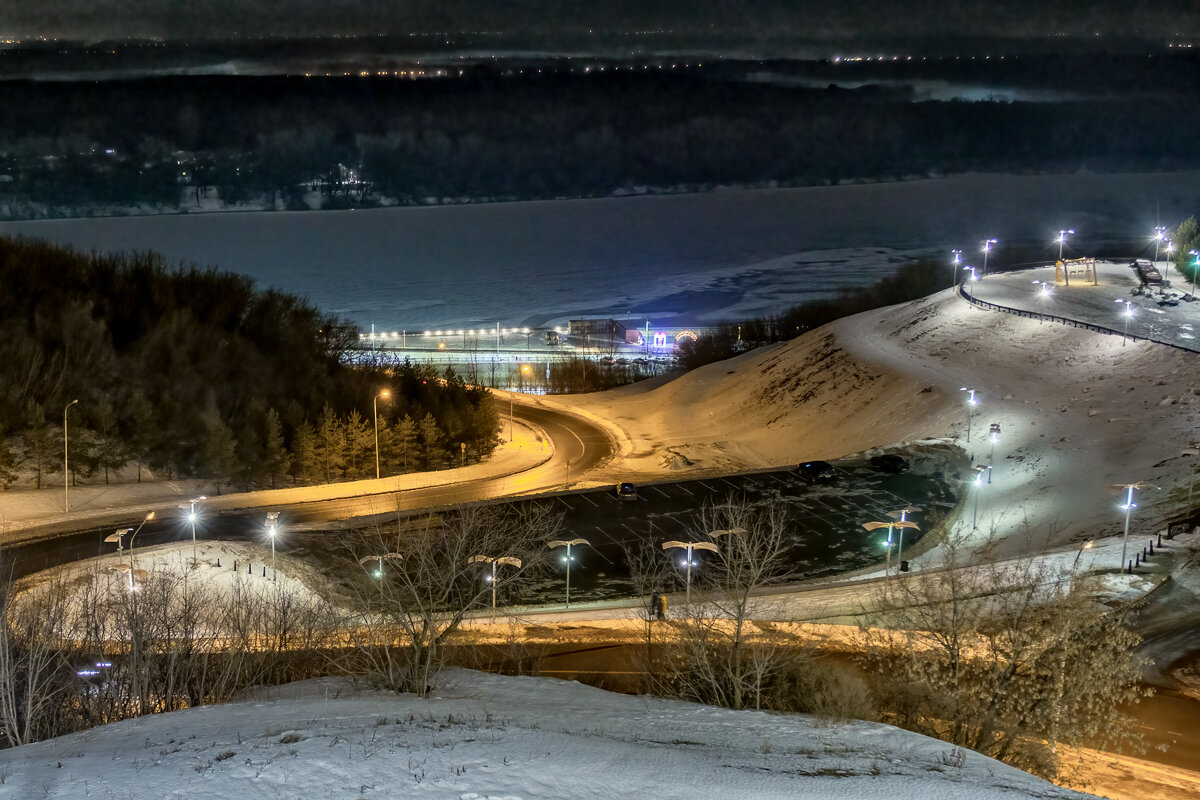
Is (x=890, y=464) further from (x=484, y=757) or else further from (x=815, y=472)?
(x=484, y=757)

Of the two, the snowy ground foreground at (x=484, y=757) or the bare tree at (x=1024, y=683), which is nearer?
the snowy ground foreground at (x=484, y=757)

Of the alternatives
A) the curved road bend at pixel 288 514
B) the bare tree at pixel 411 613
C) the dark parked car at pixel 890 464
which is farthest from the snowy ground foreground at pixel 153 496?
the dark parked car at pixel 890 464

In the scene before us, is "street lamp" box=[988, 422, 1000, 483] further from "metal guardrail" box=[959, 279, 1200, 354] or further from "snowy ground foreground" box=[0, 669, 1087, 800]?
"snowy ground foreground" box=[0, 669, 1087, 800]

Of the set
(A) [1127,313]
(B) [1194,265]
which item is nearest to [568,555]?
(A) [1127,313]

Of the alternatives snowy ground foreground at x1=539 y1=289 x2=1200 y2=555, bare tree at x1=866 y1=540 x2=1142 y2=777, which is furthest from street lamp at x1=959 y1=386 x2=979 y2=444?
bare tree at x1=866 y1=540 x2=1142 y2=777

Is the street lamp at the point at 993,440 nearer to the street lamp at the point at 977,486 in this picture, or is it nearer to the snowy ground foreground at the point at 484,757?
the street lamp at the point at 977,486
